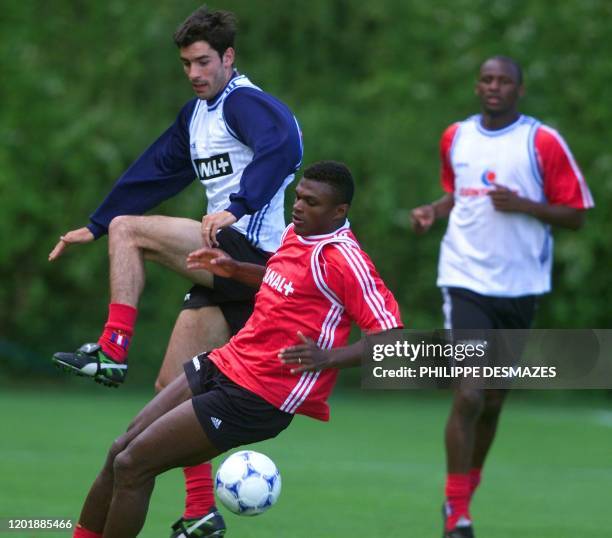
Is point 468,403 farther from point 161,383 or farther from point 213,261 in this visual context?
point 213,261

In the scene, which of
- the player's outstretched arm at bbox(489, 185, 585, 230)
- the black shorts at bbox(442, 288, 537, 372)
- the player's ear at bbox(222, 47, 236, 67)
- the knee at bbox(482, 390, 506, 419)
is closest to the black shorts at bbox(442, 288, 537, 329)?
the black shorts at bbox(442, 288, 537, 372)

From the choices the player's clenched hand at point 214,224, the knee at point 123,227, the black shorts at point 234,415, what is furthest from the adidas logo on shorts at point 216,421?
the knee at point 123,227

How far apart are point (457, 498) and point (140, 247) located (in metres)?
2.38

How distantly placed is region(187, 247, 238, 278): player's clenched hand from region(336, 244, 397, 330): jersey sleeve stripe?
25.6 inches

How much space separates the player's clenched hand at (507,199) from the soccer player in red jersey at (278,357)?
8.38 feet

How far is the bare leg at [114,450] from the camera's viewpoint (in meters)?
6.75

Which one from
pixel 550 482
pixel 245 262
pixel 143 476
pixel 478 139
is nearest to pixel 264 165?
pixel 245 262

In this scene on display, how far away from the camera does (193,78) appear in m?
7.26

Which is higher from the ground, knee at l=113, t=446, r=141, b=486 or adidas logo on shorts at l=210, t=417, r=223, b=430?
adidas logo on shorts at l=210, t=417, r=223, b=430

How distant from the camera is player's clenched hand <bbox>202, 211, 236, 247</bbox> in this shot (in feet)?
22.0

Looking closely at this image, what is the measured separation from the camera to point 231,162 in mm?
7328

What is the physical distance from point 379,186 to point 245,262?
9337mm

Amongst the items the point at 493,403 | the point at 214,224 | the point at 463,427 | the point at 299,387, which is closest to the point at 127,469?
the point at 299,387

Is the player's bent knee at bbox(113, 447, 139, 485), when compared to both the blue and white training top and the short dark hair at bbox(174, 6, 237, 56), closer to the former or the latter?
the blue and white training top
